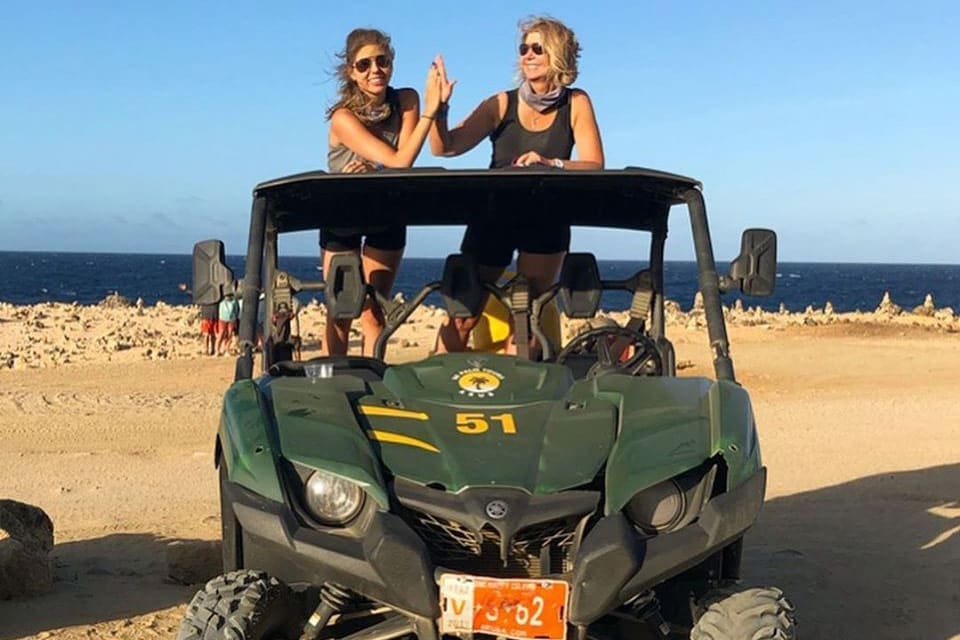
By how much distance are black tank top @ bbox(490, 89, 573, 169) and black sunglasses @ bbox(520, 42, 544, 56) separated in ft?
0.80

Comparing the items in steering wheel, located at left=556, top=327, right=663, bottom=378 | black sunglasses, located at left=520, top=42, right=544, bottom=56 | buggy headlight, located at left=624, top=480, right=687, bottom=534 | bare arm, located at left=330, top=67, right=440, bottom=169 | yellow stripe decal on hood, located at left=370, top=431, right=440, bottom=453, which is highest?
black sunglasses, located at left=520, top=42, right=544, bottom=56

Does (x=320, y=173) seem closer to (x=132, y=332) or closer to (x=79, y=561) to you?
(x=79, y=561)

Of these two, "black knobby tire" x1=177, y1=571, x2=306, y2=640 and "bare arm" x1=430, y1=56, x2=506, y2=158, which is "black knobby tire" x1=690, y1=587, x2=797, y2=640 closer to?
"black knobby tire" x1=177, y1=571, x2=306, y2=640

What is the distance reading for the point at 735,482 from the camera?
13.9 feet

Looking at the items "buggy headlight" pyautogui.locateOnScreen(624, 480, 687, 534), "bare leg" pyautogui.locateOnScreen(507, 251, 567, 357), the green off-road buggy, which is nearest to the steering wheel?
the green off-road buggy

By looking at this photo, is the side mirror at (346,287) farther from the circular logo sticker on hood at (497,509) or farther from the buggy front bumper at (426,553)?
the circular logo sticker on hood at (497,509)

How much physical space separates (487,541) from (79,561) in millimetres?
4015

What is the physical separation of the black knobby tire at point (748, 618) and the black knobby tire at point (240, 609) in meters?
1.37

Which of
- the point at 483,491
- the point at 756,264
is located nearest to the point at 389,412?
the point at 483,491

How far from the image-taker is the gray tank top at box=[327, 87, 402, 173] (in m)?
6.11

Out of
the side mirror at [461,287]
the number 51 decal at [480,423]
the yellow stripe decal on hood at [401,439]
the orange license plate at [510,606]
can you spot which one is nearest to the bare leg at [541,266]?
the side mirror at [461,287]

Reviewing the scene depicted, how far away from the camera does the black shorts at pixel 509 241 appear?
607cm

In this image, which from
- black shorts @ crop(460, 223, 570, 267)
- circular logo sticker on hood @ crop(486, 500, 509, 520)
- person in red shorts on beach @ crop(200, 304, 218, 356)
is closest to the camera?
circular logo sticker on hood @ crop(486, 500, 509, 520)

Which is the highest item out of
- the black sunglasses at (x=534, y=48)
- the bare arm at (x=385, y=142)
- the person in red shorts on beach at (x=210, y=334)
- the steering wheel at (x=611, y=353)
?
the black sunglasses at (x=534, y=48)
